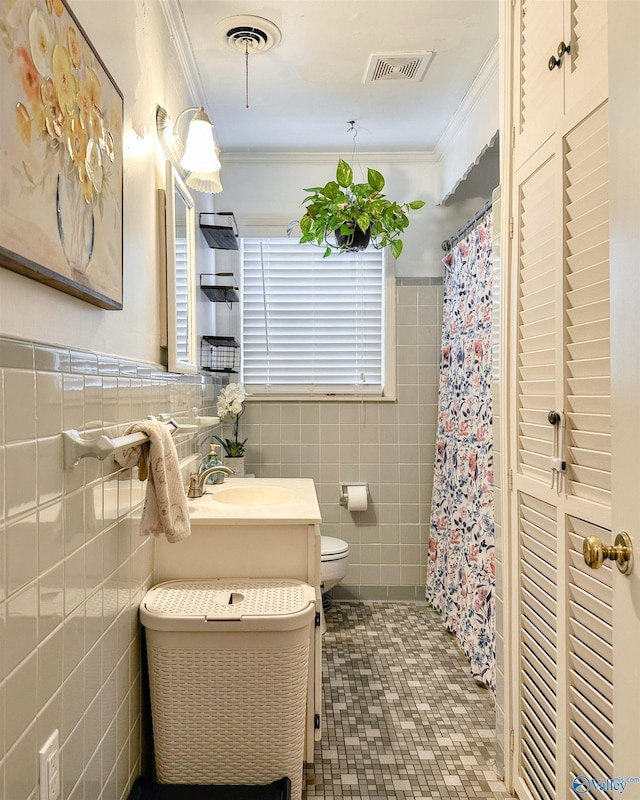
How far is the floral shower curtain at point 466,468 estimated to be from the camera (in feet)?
8.09

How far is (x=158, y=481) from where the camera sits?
54.5 inches

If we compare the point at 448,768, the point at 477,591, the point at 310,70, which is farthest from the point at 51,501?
the point at 310,70

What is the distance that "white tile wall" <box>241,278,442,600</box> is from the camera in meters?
3.39

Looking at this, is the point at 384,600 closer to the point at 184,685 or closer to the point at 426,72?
the point at 184,685

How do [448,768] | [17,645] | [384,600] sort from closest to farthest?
[17,645], [448,768], [384,600]

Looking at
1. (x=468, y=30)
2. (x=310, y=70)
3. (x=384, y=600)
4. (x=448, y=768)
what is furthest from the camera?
(x=384, y=600)

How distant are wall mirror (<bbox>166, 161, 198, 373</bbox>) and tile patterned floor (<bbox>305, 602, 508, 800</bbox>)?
1441mm

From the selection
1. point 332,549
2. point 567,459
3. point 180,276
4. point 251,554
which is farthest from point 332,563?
point 567,459

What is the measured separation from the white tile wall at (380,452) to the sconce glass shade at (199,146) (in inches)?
64.5

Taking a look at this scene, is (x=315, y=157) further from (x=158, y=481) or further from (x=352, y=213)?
(x=158, y=481)

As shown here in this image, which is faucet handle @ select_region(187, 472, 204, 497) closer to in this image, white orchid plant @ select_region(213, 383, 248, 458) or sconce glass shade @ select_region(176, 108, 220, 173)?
white orchid plant @ select_region(213, 383, 248, 458)

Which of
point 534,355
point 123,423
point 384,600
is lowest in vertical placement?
point 384,600

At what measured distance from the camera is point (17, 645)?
88 centimetres

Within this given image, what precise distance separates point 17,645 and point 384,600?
9.06 feet
